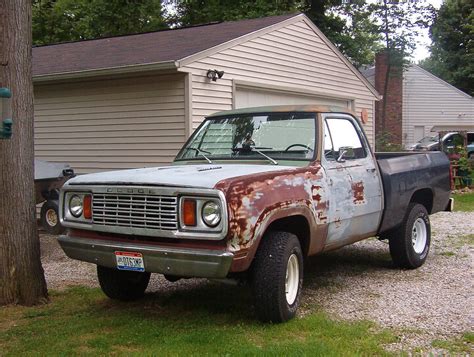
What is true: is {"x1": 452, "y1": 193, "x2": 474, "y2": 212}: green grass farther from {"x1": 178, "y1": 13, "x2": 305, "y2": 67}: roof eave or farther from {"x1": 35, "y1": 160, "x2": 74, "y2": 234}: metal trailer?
{"x1": 35, "y1": 160, "x2": 74, "y2": 234}: metal trailer

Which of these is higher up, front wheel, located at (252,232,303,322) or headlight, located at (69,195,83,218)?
headlight, located at (69,195,83,218)

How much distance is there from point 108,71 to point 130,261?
6.22 m

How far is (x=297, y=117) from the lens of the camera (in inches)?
242

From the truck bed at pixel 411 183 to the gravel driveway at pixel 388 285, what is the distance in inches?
26.8

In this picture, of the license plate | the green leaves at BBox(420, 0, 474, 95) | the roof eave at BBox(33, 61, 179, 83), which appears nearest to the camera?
the license plate

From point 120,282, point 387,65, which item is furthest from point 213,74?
point 387,65

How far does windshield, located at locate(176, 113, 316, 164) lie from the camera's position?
592cm

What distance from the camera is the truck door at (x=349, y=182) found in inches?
230

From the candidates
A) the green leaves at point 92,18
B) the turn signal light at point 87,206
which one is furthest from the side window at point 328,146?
the green leaves at point 92,18

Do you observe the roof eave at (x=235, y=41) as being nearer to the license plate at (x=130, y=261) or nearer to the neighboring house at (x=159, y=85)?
the neighboring house at (x=159, y=85)

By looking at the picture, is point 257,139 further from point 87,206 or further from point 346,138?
point 87,206

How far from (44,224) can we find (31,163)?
4883mm

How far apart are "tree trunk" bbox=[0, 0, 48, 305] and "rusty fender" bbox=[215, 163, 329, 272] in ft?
7.37

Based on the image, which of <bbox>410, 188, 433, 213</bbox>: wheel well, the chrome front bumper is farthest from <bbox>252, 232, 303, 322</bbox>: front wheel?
<bbox>410, 188, 433, 213</bbox>: wheel well
